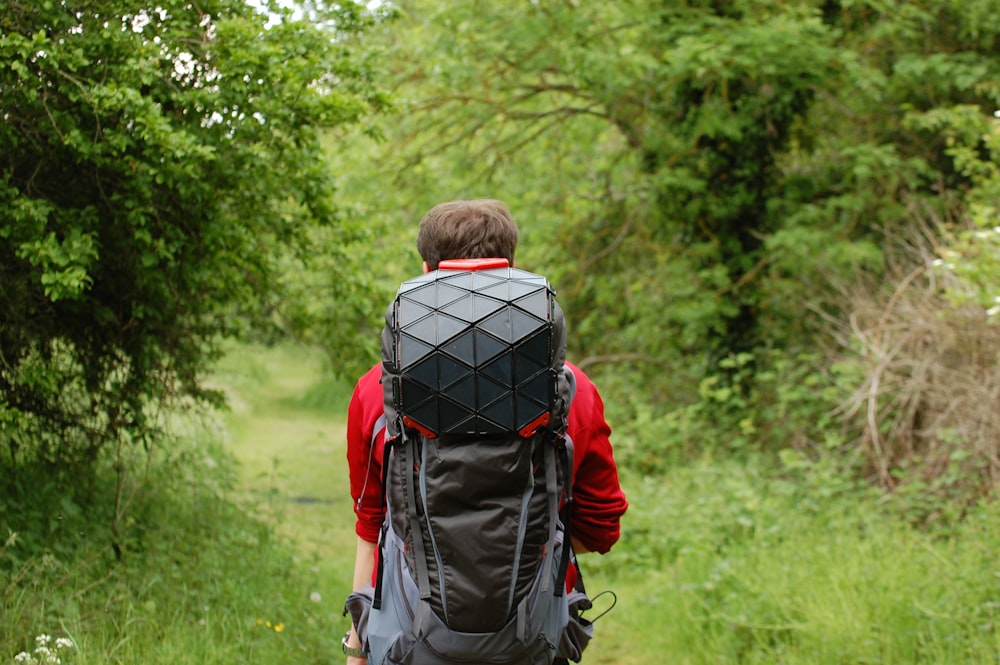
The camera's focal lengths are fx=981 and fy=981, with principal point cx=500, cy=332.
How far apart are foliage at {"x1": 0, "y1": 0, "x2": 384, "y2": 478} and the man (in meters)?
1.87

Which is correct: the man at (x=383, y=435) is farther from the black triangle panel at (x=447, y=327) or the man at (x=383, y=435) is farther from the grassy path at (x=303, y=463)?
the grassy path at (x=303, y=463)

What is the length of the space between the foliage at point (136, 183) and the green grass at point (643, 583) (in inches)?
21.0

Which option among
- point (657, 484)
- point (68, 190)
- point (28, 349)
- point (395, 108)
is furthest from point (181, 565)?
Result: point (657, 484)

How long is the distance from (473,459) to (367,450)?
0.38 m

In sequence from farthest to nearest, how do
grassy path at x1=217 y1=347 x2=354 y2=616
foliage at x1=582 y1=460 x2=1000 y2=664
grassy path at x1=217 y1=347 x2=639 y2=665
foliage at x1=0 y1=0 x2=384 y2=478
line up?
grassy path at x1=217 y1=347 x2=354 y2=616 → grassy path at x1=217 y1=347 x2=639 y2=665 → foliage at x1=582 y1=460 x2=1000 y2=664 → foliage at x1=0 y1=0 x2=384 y2=478

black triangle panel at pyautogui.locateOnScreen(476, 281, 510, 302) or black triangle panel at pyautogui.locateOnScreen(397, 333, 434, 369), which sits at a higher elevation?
black triangle panel at pyautogui.locateOnScreen(476, 281, 510, 302)

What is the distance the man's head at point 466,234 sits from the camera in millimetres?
2242

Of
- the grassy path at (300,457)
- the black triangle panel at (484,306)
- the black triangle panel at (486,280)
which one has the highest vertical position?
the black triangle panel at (486,280)

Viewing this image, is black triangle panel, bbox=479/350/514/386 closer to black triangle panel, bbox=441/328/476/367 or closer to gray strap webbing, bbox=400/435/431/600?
black triangle panel, bbox=441/328/476/367

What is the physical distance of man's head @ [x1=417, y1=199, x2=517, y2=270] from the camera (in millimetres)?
2242

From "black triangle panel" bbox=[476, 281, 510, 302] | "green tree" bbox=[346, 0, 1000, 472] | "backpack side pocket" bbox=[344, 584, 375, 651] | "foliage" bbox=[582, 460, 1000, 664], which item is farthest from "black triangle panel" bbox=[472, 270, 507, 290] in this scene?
"green tree" bbox=[346, 0, 1000, 472]

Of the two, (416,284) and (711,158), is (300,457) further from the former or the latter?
(416,284)

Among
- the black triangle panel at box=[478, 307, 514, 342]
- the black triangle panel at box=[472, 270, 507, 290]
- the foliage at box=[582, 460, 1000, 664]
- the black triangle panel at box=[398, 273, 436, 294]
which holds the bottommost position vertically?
the foliage at box=[582, 460, 1000, 664]

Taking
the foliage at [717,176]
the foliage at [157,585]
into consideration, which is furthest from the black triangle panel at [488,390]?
the foliage at [717,176]
